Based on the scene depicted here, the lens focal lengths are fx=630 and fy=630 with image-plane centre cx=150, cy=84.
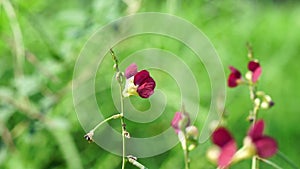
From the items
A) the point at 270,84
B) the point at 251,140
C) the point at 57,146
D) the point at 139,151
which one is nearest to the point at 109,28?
the point at 139,151

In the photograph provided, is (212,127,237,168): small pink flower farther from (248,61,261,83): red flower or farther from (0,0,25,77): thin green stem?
(0,0,25,77): thin green stem

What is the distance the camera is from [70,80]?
1653 millimetres

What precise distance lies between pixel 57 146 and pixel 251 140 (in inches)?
45.8

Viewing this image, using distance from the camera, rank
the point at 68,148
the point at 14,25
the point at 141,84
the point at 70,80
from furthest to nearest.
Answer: the point at 70,80
the point at 68,148
the point at 14,25
the point at 141,84

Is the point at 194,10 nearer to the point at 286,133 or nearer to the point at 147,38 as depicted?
the point at 147,38

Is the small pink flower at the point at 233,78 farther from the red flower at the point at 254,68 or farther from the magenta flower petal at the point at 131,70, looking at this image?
the magenta flower petal at the point at 131,70

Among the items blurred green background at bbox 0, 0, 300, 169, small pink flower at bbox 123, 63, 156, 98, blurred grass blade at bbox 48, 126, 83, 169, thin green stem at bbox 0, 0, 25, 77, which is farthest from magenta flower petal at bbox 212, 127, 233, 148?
blurred grass blade at bbox 48, 126, 83, 169

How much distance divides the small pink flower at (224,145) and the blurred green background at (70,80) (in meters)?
0.61

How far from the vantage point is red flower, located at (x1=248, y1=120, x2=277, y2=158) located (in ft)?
1.64

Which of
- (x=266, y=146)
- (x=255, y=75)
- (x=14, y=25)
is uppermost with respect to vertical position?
(x=14, y=25)

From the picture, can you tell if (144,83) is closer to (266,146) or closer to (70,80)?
(266,146)

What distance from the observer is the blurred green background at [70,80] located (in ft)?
4.26

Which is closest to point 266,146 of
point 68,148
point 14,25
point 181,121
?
point 181,121

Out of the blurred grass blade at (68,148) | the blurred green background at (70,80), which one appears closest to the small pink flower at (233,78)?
the blurred green background at (70,80)
